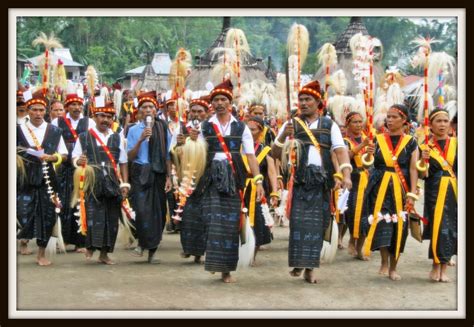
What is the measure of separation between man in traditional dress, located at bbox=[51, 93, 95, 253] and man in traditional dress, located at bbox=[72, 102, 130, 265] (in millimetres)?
870

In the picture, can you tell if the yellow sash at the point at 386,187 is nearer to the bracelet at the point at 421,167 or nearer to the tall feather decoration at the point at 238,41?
the bracelet at the point at 421,167

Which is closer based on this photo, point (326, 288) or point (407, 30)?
point (326, 288)

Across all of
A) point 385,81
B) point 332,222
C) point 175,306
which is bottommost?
point 175,306

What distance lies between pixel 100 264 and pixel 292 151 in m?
2.68

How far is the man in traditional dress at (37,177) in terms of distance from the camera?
29.9 feet

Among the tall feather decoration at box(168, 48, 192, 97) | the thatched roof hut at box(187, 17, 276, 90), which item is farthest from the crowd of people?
the thatched roof hut at box(187, 17, 276, 90)

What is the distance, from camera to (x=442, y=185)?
8500 mm

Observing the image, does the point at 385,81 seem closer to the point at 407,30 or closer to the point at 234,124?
the point at 234,124

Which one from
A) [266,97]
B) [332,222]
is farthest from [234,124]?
[266,97]

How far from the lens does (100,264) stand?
30.7 ft

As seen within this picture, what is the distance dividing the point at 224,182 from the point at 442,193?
2298mm

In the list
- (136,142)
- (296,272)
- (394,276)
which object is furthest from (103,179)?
(394,276)

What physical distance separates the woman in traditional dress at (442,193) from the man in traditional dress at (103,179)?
3419 millimetres

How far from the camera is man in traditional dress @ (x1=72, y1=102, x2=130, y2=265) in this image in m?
9.23
